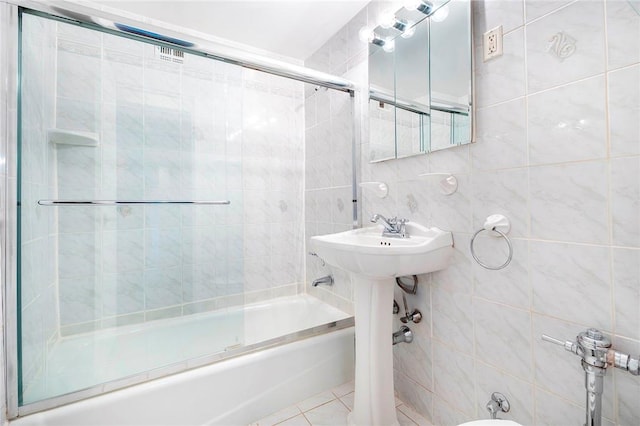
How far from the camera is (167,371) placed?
3.97 ft

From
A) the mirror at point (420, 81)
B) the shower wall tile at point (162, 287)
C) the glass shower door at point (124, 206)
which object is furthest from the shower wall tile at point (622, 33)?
the shower wall tile at point (162, 287)

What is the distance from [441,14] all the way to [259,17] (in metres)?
1.14

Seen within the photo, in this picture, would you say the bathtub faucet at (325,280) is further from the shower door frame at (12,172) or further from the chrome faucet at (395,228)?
the shower door frame at (12,172)

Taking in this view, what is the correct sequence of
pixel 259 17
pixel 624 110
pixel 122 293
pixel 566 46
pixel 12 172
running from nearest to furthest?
pixel 624 110 → pixel 566 46 → pixel 12 172 → pixel 122 293 → pixel 259 17

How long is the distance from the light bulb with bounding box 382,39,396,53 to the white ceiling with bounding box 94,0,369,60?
0.38 m

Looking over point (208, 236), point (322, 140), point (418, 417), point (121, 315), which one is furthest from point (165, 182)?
point (418, 417)

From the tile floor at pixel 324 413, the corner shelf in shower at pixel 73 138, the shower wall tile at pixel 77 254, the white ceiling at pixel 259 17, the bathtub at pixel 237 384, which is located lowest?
A: the tile floor at pixel 324 413

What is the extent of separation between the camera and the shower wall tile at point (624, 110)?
29.5 inches

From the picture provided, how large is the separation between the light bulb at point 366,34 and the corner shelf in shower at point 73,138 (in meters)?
1.50

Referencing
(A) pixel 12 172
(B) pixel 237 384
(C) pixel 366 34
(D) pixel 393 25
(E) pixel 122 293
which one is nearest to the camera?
(A) pixel 12 172

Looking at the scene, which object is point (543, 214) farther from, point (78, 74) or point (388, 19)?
point (78, 74)

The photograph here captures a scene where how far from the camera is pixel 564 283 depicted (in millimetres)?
892

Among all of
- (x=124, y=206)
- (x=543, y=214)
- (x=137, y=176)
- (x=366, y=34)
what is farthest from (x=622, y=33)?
(x=124, y=206)

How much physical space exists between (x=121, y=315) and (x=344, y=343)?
1.21m
